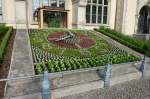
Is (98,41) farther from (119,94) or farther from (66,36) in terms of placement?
(119,94)

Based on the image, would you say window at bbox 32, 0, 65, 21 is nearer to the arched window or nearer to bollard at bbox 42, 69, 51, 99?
the arched window

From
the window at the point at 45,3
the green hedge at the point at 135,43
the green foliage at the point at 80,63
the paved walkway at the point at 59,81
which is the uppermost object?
the window at the point at 45,3

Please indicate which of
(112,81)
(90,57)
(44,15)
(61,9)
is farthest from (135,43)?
(44,15)

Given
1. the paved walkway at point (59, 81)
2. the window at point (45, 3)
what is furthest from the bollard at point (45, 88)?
the window at point (45, 3)

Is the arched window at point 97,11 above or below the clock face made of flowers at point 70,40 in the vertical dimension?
above

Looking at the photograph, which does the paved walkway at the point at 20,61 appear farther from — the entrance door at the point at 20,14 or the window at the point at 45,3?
the window at the point at 45,3

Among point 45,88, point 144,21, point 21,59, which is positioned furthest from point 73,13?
point 45,88

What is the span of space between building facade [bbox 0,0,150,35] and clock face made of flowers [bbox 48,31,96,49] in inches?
190

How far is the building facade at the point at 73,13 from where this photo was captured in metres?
16.9

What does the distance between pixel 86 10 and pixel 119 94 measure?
14.7 m

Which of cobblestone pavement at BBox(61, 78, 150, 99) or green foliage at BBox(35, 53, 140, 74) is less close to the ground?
green foliage at BBox(35, 53, 140, 74)

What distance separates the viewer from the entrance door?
54.4 feet

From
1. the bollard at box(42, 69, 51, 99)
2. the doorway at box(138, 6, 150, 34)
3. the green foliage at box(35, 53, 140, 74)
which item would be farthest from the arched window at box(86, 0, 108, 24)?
the bollard at box(42, 69, 51, 99)

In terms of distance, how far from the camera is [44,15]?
18781 millimetres
